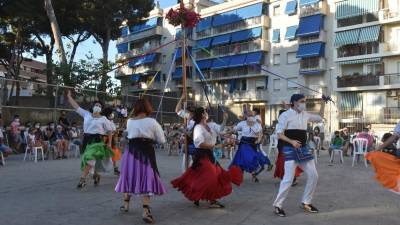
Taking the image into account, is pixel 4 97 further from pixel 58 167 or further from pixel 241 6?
pixel 241 6

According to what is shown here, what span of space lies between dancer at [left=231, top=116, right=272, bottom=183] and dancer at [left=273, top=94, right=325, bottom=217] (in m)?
3.35

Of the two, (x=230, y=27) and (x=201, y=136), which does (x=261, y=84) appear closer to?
(x=230, y=27)

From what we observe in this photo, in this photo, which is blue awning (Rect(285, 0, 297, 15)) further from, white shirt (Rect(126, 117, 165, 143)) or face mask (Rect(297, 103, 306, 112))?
white shirt (Rect(126, 117, 165, 143))

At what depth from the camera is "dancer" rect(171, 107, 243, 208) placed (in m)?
7.77

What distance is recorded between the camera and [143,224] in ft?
21.8

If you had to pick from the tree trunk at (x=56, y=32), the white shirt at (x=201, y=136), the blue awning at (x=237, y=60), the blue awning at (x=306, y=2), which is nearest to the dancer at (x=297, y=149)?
the white shirt at (x=201, y=136)

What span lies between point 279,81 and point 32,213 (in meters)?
40.8

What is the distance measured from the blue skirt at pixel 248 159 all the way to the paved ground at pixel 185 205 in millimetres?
391

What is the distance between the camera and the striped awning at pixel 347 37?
131ft

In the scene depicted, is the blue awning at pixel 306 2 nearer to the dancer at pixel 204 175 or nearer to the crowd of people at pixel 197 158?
the crowd of people at pixel 197 158

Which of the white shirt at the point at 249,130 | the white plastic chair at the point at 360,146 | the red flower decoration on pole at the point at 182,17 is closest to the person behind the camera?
the red flower decoration on pole at the point at 182,17

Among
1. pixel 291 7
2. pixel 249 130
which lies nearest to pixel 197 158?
pixel 249 130

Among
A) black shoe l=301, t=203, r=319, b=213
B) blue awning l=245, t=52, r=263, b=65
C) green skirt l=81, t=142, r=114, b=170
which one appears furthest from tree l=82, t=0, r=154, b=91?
black shoe l=301, t=203, r=319, b=213

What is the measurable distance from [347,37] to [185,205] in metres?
35.7
